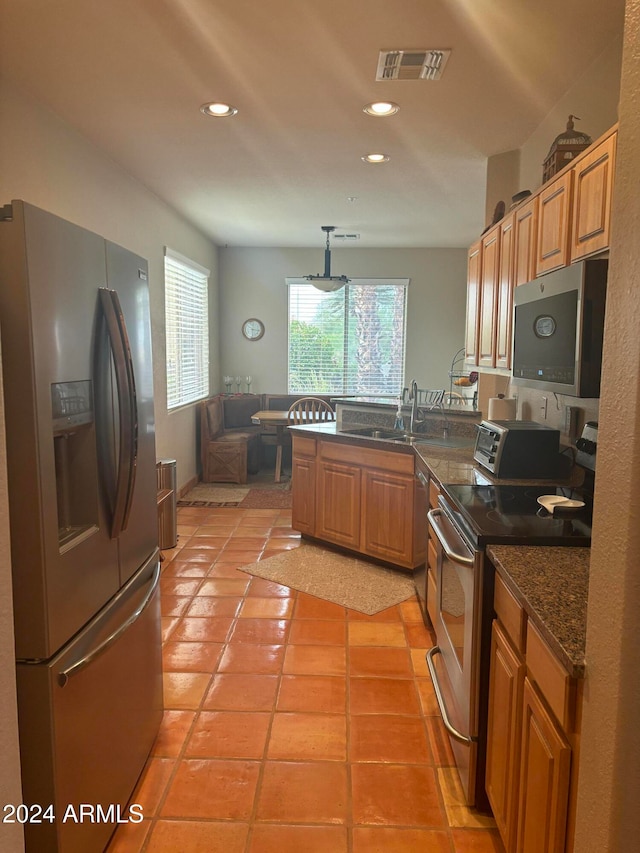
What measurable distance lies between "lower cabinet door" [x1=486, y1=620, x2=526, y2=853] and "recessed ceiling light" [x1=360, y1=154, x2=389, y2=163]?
10.2ft

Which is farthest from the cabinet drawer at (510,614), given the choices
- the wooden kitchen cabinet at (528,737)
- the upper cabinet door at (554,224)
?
the upper cabinet door at (554,224)

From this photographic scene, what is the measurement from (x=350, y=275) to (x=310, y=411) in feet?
6.10

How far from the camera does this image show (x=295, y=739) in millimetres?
2205

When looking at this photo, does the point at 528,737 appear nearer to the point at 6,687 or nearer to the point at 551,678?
the point at 551,678

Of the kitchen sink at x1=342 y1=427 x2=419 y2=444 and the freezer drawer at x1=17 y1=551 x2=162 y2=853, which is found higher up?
the kitchen sink at x1=342 y1=427 x2=419 y2=444

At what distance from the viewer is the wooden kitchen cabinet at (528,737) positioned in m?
1.15

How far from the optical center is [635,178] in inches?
34.8

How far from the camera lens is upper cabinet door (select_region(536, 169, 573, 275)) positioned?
7.09ft

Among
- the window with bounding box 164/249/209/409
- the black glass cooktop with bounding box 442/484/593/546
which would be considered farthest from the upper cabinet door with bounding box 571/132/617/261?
the window with bounding box 164/249/209/409

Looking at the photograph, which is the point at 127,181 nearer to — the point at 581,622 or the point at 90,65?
the point at 90,65

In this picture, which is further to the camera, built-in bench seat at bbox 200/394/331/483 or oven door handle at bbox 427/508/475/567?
built-in bench seat at bbox 200/394/331/483

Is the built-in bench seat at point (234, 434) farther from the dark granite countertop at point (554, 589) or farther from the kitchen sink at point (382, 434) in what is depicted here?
the dark granite countertop at point (554, 589)

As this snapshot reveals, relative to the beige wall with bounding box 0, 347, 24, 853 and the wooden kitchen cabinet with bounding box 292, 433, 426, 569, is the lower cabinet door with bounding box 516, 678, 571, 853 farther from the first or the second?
the wooden kitchen cabinet with bounding box 292, 433, 426, 569

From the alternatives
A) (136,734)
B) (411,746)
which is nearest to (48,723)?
(136,734)
